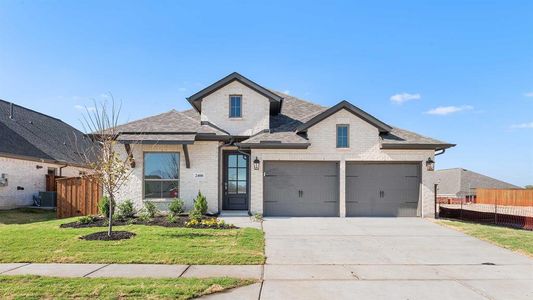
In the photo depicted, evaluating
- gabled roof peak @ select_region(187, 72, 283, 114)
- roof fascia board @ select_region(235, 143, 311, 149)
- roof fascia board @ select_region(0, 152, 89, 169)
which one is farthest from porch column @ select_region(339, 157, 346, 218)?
roof fascia board @ select_region(0, 152, 89, 169)

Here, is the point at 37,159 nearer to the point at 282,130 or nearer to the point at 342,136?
the point at 282,130

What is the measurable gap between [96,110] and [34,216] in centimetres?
770

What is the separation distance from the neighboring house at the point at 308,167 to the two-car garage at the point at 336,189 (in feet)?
0.14

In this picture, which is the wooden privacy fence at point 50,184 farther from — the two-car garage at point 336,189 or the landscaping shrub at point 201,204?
the two-car garage at point 336,189

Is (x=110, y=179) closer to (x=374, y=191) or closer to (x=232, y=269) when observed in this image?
(x=232, y=269)

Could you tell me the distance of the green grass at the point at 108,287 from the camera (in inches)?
206

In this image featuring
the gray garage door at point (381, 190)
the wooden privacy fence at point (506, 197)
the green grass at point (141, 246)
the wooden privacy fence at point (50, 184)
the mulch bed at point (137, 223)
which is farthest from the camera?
the wooden privacy fence at point (506, 197)

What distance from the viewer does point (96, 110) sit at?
10.9 metres

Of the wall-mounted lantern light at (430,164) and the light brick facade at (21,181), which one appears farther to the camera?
the light brick facade at (21,181)

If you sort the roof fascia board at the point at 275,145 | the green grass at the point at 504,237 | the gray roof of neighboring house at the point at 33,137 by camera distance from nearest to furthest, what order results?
the green grass at the point at 504,237 < the roof fascia board at the point at 275,145 < the gray roof of neighboring house at the point at 33,137

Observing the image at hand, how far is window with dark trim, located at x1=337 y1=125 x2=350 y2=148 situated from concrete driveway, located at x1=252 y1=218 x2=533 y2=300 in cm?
373

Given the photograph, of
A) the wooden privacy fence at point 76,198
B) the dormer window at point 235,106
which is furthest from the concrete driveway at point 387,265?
the wooden privacy fence at point 76,198

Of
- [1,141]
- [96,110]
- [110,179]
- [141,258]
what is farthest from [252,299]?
[1,141]

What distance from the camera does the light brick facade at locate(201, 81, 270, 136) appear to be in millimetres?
15398
